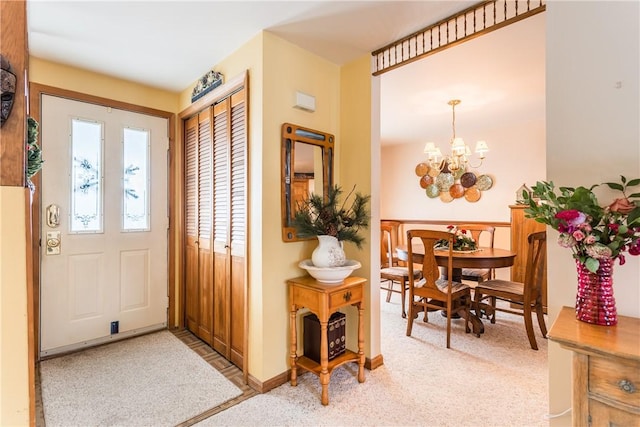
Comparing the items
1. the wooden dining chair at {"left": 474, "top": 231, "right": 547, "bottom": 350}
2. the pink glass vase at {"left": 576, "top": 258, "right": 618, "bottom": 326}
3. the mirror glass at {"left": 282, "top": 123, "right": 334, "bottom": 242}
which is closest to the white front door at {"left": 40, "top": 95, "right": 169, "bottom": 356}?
the mirror glass at {"left": 282, "top": 123, "right": 334, "bottom": 242}

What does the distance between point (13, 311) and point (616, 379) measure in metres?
1.77

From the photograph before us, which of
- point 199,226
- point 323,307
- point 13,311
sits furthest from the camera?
point 199,226

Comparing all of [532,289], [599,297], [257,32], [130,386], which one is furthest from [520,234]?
[130,386]

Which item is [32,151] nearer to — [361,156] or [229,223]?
[229,223]

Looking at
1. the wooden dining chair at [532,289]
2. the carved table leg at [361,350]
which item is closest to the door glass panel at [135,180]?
the carved table leg at [361,350]

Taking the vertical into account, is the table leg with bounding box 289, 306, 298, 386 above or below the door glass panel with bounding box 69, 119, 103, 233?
below

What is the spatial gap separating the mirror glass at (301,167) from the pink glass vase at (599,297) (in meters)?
1.64

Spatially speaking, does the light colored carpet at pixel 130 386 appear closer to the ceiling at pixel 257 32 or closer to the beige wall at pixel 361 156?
the beige wall at pixel 361 156

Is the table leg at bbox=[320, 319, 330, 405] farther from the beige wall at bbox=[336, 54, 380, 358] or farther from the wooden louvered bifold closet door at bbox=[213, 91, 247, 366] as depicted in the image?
the wooden louvered bifold closet door at bbox=[213, 91, 247, 366]

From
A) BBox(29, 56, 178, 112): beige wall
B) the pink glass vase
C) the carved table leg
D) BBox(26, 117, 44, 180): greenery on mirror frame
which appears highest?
BBox(29, 56, 178, 112): beige wall

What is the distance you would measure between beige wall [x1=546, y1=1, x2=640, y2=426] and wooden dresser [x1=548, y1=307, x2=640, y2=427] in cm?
31

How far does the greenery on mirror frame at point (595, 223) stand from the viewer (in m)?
1.09

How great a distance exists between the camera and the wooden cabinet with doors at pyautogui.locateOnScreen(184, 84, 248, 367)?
2395 millimetres

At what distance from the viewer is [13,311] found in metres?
0.78
